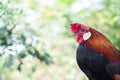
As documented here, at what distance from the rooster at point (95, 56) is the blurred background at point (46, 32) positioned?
602 millimetres

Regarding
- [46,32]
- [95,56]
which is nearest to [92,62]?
[95,56]

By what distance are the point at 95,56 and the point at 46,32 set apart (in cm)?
150

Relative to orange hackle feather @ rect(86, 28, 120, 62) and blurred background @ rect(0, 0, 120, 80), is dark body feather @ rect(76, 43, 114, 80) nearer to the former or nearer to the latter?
orange hackle feather @ rect(86, 28, 120, 62)

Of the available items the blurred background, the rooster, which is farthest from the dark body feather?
the blurred background

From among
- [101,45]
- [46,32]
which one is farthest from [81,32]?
[46,32]

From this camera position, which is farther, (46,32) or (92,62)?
(46,32)

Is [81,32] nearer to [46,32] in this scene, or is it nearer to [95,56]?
[95,56]

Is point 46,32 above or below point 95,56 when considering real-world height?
below

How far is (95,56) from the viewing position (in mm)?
1652

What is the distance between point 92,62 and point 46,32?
1.52 m

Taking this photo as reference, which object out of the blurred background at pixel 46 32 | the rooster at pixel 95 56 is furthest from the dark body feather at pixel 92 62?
the blurred background at pixel 46 32

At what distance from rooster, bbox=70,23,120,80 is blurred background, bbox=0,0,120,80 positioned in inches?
23.7

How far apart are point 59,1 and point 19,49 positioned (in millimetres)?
1004

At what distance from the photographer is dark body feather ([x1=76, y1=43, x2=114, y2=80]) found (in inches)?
64.5
